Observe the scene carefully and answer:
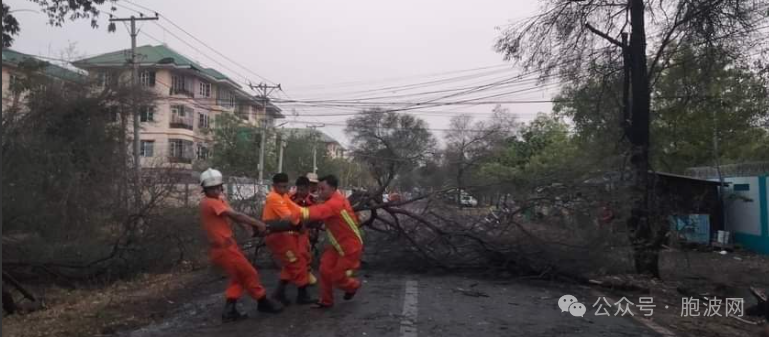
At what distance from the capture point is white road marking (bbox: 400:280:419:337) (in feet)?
20.0

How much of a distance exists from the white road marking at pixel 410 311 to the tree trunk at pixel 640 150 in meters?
4.10

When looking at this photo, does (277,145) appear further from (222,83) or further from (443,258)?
(443,258)

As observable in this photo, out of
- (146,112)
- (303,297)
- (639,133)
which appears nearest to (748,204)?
(639,133)

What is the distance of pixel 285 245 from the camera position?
23.5 ft

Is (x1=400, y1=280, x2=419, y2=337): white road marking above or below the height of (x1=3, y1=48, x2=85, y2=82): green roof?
below

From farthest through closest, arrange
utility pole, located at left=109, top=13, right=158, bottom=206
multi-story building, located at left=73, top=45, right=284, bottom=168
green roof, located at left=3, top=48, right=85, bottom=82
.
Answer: multi-story building, located at left=73, top=45, right=284, bottom=168, green roof, located at left=3, top=48, right=85, bottom=82, utility pole, located at left=109, top=13, right=158, bottom=206

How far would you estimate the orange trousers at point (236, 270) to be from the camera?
645 centimetres

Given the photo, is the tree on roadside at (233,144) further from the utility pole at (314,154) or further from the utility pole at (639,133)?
the utility pole at (639,133)

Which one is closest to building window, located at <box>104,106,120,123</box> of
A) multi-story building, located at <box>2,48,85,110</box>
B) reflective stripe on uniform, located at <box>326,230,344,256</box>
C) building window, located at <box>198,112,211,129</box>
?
multi-story building, located at <box>2,48,85,110</box>

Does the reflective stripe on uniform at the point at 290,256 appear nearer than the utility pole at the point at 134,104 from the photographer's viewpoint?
Yes

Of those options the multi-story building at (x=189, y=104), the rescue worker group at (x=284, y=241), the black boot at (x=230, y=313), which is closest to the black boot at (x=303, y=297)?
the rescue worker group at (x=284, y=241)

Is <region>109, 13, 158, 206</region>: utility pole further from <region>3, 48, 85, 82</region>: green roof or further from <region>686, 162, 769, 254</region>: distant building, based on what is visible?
<region>686, 162, 769, 254</region>: distant building

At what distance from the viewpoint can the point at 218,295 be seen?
8.48 metres

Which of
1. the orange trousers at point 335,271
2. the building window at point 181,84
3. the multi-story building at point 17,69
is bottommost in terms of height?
A: the orange trousers at point 335,271
